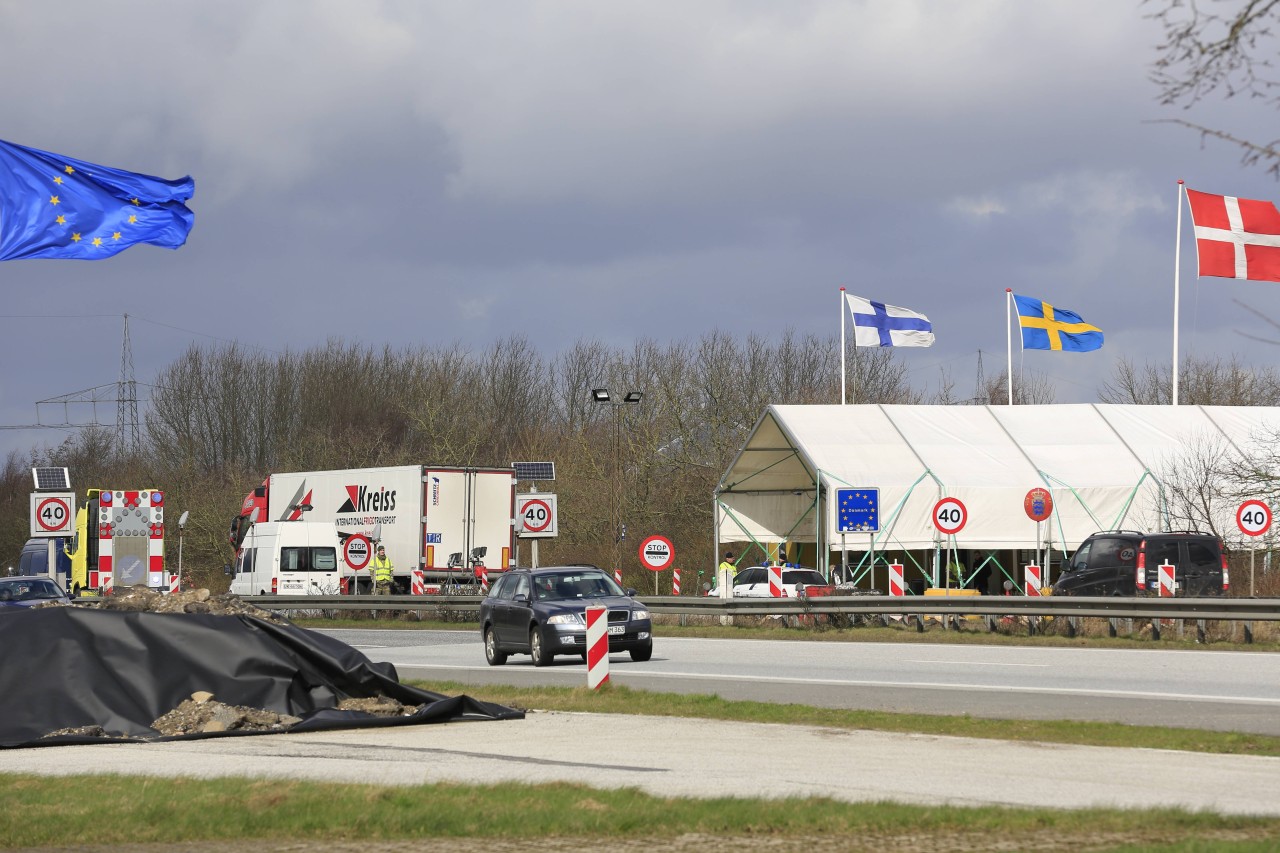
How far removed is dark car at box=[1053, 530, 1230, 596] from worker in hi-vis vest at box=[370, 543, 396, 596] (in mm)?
18412

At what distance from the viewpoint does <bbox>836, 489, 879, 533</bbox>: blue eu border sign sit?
34406 mm

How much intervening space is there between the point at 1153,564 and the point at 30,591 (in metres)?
22.1

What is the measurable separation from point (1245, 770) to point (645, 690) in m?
9.17

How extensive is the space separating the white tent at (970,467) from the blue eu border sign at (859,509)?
2345 mm

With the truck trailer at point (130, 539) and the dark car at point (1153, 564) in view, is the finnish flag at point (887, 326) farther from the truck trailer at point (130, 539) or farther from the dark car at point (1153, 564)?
the truck trailer at point (130, 539)

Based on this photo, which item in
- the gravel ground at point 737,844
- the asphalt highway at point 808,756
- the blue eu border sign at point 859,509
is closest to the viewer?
the gravel ground at point 737,844

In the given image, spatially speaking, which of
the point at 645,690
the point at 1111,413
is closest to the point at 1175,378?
the point at 1111,413

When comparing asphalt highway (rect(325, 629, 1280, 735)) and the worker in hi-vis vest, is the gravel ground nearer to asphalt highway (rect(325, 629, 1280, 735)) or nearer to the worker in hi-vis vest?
asphalt highway (rect(325, 629, 1280, 735))

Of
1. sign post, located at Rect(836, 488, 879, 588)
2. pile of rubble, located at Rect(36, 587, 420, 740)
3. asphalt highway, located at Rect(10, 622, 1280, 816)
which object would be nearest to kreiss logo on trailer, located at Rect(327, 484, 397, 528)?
sign post, located at Rect(836, 488, 879, 588)

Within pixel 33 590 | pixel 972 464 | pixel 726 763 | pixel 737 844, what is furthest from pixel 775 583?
pixel 737 844

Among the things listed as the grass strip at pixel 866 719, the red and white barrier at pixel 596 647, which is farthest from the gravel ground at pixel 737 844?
the red and white barrier at pixel 596 647

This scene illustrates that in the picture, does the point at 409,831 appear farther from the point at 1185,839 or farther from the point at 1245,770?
the point at 1245,770

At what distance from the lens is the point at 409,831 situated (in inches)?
349

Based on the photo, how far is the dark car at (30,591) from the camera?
93.8ft
